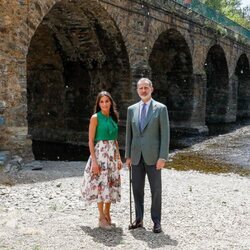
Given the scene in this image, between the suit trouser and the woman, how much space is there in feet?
0.82

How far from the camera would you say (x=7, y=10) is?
9953 mm

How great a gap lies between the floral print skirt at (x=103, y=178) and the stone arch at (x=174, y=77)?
49.3ft

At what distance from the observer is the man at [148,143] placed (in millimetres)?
5105

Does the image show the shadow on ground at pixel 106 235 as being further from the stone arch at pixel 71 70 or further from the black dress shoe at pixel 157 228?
the stone arch at pixel 71 70

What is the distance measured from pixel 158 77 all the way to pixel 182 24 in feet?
12.9

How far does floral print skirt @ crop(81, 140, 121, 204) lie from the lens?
5258mm

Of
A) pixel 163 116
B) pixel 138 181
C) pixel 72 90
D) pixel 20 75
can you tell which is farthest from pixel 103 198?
pixel 72 90

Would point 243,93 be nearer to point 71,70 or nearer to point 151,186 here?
point 71,70

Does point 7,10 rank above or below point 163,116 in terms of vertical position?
above

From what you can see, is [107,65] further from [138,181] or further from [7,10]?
[138,181]

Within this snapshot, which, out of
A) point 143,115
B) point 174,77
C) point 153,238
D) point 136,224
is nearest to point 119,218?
point 136,224

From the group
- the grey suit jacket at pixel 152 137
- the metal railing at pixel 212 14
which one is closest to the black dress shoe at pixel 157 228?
the grey suit jacket at pixel 152 137

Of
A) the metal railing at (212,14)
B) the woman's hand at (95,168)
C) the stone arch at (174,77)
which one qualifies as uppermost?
the metal railing at (212,14)

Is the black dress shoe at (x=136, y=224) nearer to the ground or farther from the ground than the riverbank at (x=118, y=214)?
farther from the ground
